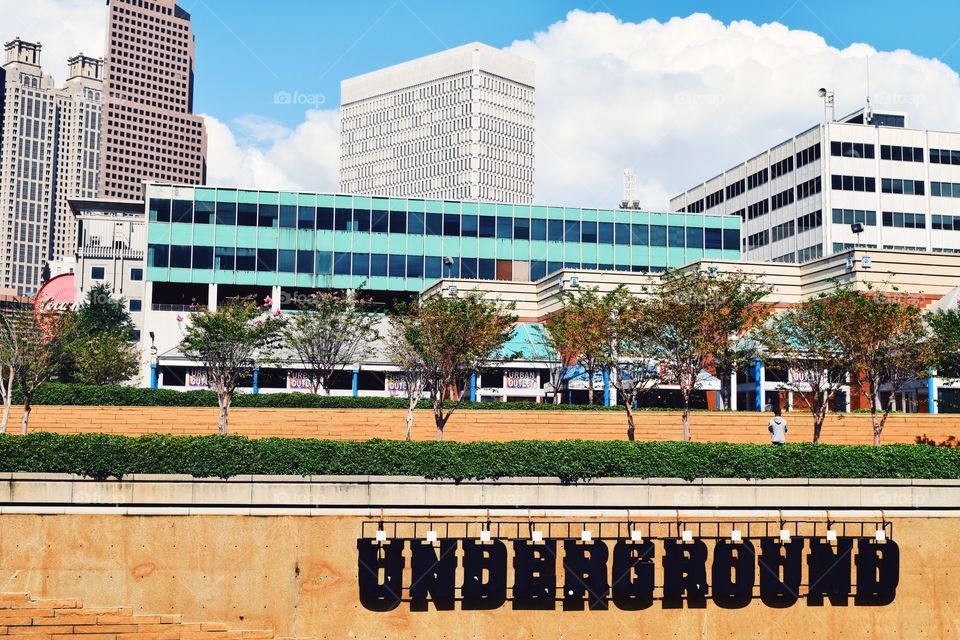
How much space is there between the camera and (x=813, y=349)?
3675cm

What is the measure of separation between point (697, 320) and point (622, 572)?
629 inches

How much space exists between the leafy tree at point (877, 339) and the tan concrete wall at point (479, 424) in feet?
13.8

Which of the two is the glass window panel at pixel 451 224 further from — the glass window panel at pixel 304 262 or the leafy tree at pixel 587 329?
the leafy tree at pixel 587 329

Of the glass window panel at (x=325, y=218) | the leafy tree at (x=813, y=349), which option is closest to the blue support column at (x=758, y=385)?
→ the leafy tree at (x=813, y=349)

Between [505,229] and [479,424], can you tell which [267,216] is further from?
[479,424]

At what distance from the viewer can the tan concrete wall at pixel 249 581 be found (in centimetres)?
1969

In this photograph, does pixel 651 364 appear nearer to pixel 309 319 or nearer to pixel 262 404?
pixel 262 404

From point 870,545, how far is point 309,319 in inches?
1441

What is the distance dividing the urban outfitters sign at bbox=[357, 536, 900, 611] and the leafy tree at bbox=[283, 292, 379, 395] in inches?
1217

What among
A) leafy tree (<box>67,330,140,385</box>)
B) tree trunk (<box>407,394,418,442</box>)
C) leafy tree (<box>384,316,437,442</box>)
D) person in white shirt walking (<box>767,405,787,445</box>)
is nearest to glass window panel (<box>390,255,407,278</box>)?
leafy tree (<box>67,330,140,385</box>)

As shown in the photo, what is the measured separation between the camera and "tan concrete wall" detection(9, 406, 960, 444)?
123 feet

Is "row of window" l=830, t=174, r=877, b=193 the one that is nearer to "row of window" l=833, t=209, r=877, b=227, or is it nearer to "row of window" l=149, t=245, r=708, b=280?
"row of window" l=833, t=209, r=877, b=227

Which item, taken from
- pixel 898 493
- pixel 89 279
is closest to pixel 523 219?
pixel 898 493

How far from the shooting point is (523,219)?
262 feet
